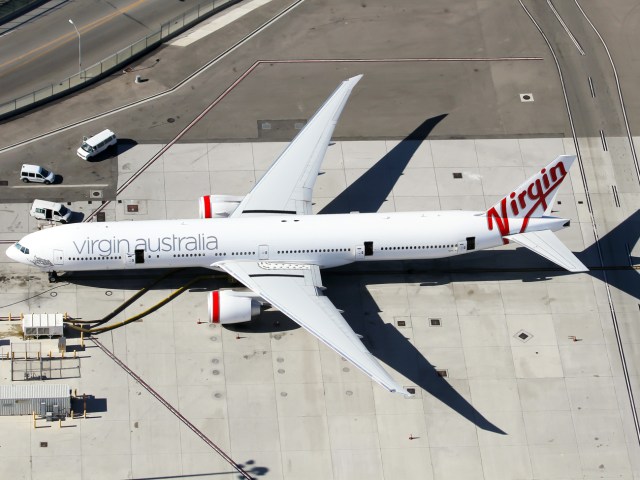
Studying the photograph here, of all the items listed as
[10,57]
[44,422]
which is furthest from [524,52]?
[44,422]

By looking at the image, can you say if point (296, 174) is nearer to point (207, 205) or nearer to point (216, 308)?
point (207, 205)

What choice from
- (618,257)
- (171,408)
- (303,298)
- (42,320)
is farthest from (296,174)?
(618,257)

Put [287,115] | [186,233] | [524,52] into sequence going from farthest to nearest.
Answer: [524,52] → [287,115] → [186,233]

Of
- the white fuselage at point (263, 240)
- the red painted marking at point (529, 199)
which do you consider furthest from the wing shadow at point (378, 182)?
the red painted marking at point (529, 199)

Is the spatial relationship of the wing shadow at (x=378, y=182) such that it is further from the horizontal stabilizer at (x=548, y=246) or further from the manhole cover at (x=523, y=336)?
the manhole cover at (x=523, y=336)

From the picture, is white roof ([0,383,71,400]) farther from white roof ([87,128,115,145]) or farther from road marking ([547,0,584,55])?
road marking ([547,0,584,55])

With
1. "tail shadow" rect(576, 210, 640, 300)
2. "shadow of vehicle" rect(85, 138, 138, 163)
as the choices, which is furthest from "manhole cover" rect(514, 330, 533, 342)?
"shadow of vehicle" rect(85, 138, 138, 163)

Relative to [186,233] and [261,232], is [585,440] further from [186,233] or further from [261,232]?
[186,233]
